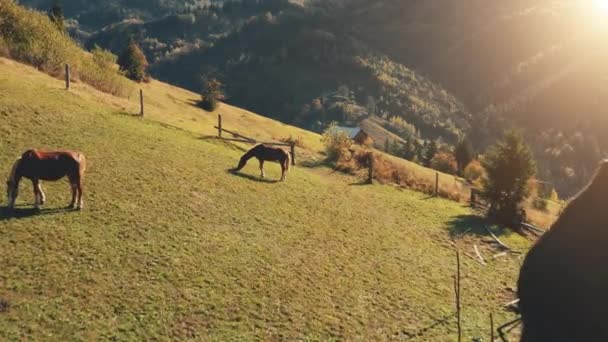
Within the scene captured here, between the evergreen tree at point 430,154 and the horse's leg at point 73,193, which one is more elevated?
the evergreen tree at point 430,154

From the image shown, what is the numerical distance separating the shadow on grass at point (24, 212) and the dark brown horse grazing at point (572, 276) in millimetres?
19316

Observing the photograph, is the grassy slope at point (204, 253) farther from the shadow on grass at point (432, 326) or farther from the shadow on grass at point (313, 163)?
the shadow on grass at point (313, 163)

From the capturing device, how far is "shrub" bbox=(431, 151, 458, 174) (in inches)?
4173

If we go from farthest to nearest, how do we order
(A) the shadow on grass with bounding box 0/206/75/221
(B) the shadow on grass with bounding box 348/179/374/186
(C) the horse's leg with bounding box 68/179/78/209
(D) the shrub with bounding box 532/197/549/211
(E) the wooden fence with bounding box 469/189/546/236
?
(D) the shrub with bounding box 532/197/549/211 → (B) the shadow on grass with bounding box 348/179/374/186 → (E) the wooden fence with bounding box 469/189/546/236 → (C) the horse's leg with bounding box 68/179/78/209 → (A) the shadow on grass with bounding box 0/206/75/221

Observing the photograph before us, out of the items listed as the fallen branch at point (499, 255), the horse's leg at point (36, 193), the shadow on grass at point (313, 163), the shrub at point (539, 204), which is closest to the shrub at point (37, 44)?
the shadow on grass at point (313, 163)

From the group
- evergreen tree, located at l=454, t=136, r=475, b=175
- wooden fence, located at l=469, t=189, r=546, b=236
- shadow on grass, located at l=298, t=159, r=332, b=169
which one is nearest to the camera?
wooden fence, located at l=469, t=189, r=546, b=236

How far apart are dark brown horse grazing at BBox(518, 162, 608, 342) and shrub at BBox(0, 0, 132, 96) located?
5106cm

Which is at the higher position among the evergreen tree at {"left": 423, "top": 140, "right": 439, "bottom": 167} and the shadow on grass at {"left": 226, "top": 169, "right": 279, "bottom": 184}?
the evergreen tree at {"left": 423, "top": 140, "right": 439, "bottom": 167}

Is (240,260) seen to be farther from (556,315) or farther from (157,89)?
(157,89)

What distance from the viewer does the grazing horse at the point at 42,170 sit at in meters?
21.1

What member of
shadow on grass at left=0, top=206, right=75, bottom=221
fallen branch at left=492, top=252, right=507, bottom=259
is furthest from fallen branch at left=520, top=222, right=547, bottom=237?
shadow on grass at left=0, top=206, right=75, bottom=221

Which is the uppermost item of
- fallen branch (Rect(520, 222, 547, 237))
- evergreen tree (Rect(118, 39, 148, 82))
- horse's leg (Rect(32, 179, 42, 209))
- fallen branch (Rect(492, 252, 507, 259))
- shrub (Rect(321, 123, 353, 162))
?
evergreen tree (Rect(118, 39, 148, 82))

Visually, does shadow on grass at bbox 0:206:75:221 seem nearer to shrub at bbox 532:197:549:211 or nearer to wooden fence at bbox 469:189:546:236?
wooden fence at bbox 469:189:546:236

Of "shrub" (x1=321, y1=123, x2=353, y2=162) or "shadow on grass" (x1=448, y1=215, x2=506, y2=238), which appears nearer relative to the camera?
"shadow on grass" (x1=448, y1=215, x2=506, y2=238)
